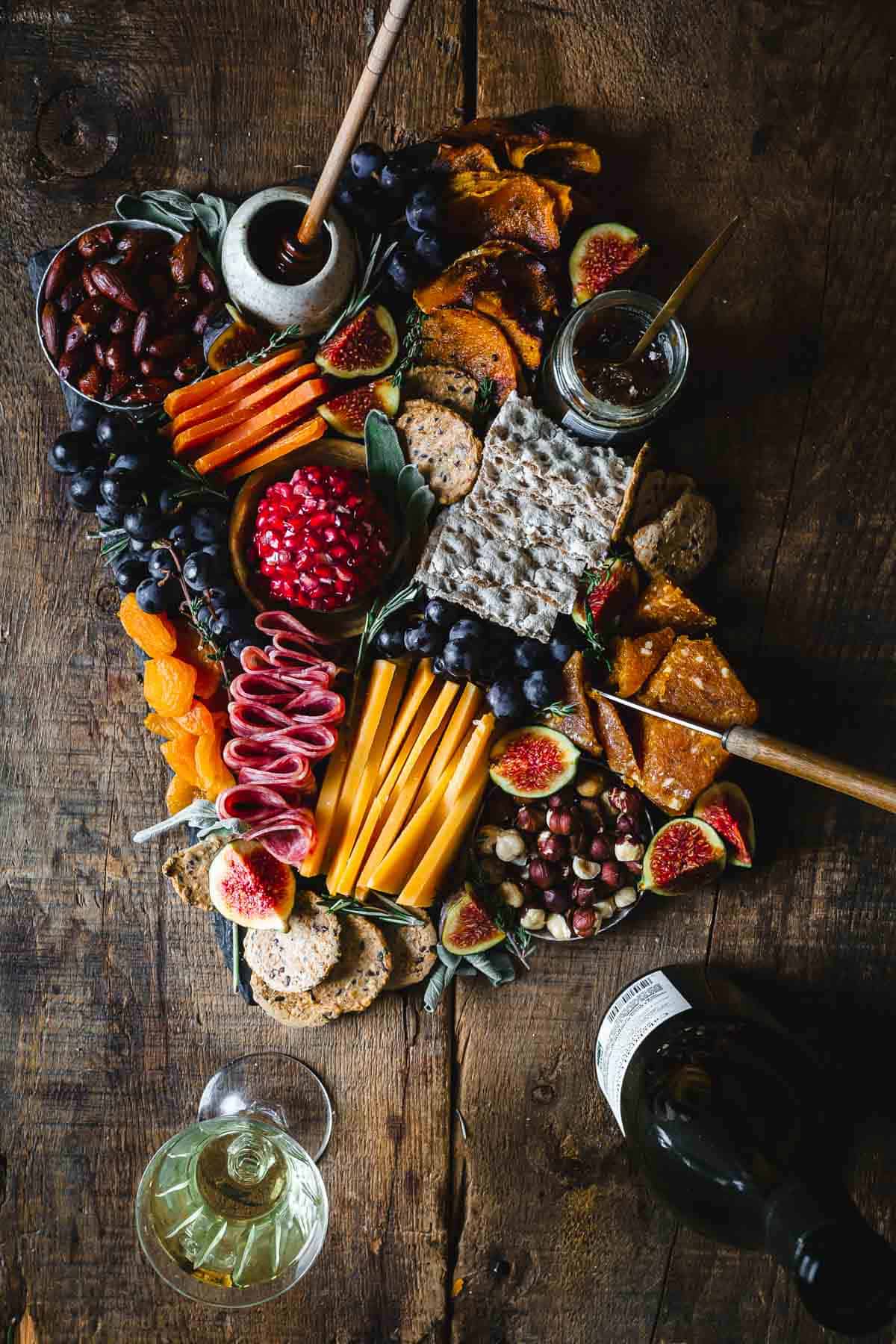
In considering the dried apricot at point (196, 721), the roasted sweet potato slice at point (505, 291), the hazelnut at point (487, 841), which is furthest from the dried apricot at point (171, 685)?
the roasted sweet potato slice at point (505, 291)

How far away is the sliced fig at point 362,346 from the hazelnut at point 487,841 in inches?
33.3

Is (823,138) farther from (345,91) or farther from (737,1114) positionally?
(737,1114)

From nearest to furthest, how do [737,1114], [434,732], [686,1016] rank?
[737,1114] < [686,1016] < [434,732]

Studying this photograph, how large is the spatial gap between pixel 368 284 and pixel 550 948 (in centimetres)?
124

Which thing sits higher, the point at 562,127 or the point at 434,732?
the point at 562,127

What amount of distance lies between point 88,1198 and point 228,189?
1.89m

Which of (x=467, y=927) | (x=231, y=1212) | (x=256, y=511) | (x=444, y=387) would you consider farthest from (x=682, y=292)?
(x=231, y=1212)

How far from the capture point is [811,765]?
5.15ft

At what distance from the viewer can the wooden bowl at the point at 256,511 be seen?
5.73ft

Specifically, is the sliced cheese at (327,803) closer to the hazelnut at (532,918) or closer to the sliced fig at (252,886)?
the sliced fig at (252,886)

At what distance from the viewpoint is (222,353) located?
5.72ft

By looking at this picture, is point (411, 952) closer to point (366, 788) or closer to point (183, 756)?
point (366, 788)

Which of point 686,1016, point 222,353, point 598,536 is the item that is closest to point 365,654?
point 598,536

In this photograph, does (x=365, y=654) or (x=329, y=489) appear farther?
(x=365, y=654)
